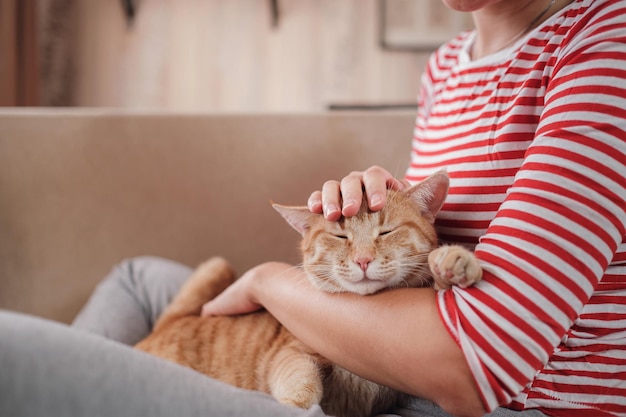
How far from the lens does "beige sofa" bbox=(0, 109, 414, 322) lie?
1.69 meters

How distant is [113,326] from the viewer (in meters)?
1.42

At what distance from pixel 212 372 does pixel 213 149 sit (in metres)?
0.82

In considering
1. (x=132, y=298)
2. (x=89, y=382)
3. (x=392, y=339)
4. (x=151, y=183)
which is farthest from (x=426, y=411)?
(x=151, y=183)

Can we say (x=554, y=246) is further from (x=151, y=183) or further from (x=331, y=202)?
(x=151, y=183)

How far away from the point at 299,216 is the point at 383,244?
0.21 meters

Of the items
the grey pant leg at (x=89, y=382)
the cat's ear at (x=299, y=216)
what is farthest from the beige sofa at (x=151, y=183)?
the grey pant leg at (x=89, y=382)

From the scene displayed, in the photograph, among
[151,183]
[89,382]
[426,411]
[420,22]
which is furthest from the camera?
[420,22]

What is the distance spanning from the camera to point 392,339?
0.74 m

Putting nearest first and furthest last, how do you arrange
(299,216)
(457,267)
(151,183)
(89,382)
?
(89,382), (457,267), (299,216), (151,183)

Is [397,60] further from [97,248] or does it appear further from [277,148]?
[97,248]

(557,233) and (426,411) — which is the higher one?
(557,233)

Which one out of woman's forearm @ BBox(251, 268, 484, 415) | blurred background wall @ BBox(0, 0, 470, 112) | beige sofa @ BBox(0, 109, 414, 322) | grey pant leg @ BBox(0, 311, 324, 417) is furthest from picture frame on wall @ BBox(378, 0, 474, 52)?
grey pant leg @ BBox(0, 311, 324, 417)

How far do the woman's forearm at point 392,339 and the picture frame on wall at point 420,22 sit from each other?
2323 millimetres

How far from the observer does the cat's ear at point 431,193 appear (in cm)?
92
